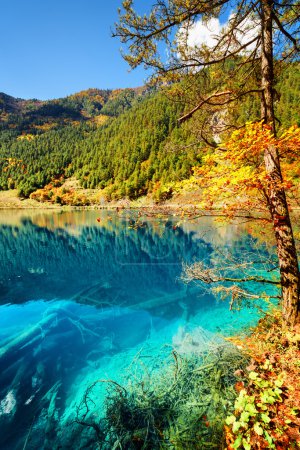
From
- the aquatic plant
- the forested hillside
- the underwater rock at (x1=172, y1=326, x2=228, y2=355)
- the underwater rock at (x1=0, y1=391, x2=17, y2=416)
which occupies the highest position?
the forested hillside

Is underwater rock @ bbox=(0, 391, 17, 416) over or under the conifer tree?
under

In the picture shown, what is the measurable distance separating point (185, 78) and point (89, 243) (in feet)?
102

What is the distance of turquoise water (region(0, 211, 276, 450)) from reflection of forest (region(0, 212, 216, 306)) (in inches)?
4.1

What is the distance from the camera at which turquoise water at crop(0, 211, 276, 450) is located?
698cm

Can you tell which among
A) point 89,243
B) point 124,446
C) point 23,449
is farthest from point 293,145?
point 89,243

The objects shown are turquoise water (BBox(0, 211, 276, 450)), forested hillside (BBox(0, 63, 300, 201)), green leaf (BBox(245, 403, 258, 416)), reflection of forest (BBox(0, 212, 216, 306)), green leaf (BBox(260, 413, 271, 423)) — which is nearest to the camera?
green leaf (BBox(260, 413, 271, 423))

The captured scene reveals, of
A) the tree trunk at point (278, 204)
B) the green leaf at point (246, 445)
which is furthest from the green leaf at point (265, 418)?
the tree trunk at point (278, 204)

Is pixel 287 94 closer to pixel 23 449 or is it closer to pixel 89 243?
pixel 89 243

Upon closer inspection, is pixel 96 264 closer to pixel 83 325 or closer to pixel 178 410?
pixel 83 325

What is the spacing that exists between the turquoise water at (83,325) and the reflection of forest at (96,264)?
104 millimetres

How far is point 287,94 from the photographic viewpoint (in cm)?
8269

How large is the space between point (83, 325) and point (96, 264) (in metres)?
12.5

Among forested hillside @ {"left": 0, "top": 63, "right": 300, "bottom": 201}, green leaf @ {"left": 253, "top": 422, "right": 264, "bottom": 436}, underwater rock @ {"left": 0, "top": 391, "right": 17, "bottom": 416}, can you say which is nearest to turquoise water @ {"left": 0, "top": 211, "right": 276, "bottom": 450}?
underwater rock @ {"left": 0, "top": 391, "right": 17, "bottom": 416}

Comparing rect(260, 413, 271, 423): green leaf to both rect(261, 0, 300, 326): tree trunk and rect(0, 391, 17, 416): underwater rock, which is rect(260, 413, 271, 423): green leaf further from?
rect(0, 391, 17, 416): underwater rock
